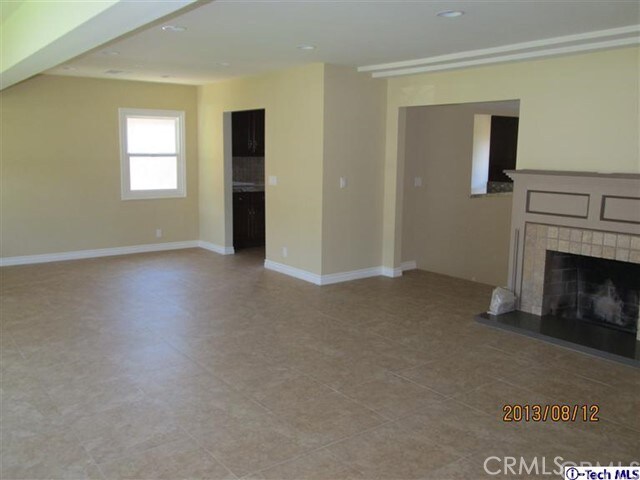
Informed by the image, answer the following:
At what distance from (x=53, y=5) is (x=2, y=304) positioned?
134 inches

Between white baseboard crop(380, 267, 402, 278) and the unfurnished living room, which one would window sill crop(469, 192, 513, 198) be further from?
white baseboard crop(380, 267, 402, 278)

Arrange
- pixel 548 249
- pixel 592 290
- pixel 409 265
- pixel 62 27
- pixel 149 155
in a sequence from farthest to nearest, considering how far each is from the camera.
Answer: pixel 149 155
pixel 409 265
pixel 592 290
pixel 548 249
pixel 62 27

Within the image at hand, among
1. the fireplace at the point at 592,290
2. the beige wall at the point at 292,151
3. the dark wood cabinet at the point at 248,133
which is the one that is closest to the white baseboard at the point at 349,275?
the beige wall at the point at 292,151

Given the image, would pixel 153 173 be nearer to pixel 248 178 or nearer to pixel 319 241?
pixel 248 178

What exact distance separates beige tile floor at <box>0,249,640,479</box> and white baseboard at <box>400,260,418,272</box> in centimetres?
115

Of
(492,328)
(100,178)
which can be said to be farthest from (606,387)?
(100,178)

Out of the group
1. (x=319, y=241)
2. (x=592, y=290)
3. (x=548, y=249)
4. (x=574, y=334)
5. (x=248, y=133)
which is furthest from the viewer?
(x=248, y=133)

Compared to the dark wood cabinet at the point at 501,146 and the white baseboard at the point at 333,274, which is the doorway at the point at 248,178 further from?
the dark wood cabinet at the point at 501,146

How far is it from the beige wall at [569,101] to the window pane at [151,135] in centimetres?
423

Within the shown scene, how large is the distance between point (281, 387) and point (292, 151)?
355cm

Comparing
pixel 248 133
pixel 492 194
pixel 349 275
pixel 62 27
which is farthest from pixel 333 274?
pixel 62 27

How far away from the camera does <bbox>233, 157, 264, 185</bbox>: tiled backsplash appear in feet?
28.6

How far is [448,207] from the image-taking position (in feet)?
23.8

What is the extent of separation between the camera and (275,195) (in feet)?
22.7
